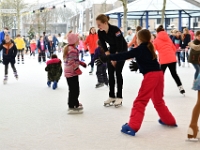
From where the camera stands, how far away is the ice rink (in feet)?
14.3

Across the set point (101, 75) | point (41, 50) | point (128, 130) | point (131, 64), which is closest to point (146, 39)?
point (131, 64)

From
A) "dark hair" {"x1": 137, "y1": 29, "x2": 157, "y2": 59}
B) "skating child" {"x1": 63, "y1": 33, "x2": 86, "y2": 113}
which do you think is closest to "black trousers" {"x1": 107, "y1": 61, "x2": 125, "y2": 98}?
"skating child" {"x1": 63, "y1": 33, "x2": 86, "y2": 113}

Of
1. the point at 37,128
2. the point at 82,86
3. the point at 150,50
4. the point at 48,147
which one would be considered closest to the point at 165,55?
the point at 82,86

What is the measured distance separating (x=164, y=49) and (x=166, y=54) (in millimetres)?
191

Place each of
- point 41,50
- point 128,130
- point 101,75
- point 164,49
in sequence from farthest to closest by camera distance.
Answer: point 41,50, point 101,75, point 164,49, point 128,130

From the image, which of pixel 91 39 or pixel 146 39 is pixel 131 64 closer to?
pixel 146 39

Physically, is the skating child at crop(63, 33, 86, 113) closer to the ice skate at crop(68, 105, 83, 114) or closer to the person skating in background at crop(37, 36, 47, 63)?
the ice skate at crop(68, 105, 83, 114)

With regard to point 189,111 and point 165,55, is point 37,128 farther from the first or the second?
point 165,55

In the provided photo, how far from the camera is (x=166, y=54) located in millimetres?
8055

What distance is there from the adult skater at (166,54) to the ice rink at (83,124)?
42cm

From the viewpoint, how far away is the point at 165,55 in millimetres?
8047

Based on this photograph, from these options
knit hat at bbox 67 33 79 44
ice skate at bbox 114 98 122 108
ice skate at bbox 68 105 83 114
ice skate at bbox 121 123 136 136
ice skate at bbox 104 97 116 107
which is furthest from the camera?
ice skate at bbox 104 97 116 107

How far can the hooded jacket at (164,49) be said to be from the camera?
26.3ft

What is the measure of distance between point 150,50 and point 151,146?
127 cm
